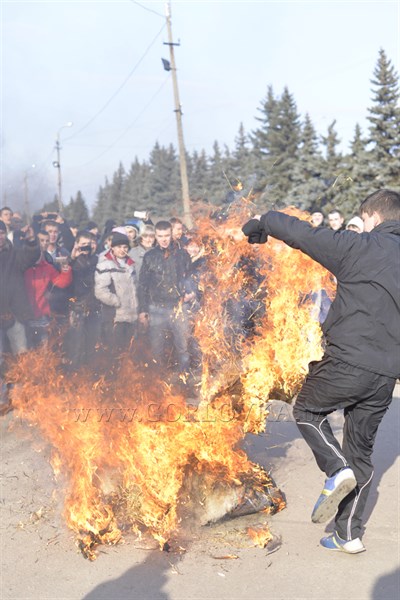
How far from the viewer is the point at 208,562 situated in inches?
150

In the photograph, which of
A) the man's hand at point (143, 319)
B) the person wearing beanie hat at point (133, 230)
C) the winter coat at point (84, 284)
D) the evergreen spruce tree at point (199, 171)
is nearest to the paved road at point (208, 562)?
the man's hand at point (143, 319)

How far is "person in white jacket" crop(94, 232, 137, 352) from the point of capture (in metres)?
6.78

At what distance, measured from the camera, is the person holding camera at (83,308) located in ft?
20.9

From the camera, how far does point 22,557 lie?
3887mm

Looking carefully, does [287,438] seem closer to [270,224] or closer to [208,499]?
[208,499]

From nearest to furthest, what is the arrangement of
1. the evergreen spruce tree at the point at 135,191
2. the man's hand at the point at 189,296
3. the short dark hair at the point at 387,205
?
the short dark hair at the point at 387,205
the man's hand at the point at 189,296
the evergreen spruce tree at the point at 135,191

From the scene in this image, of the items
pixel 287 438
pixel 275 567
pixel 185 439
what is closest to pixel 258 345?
pixel 185 439

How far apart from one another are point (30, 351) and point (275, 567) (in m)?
3.75

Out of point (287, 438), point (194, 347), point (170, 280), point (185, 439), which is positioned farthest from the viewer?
point (170, 280)

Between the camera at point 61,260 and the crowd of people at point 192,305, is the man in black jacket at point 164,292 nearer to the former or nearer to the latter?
the crowd of people at point 192,305

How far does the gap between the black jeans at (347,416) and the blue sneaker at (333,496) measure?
127 mm

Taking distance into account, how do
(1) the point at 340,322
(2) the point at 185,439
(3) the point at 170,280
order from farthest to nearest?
1. (3) the point at 170,280
2. (2) the point at 185,439
3. (1) the point at 340,322

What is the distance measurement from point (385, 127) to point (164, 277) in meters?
20.6

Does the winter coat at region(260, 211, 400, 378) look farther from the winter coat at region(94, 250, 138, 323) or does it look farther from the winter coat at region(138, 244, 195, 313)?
the winter coat at region(94, 250, 138, 323)
